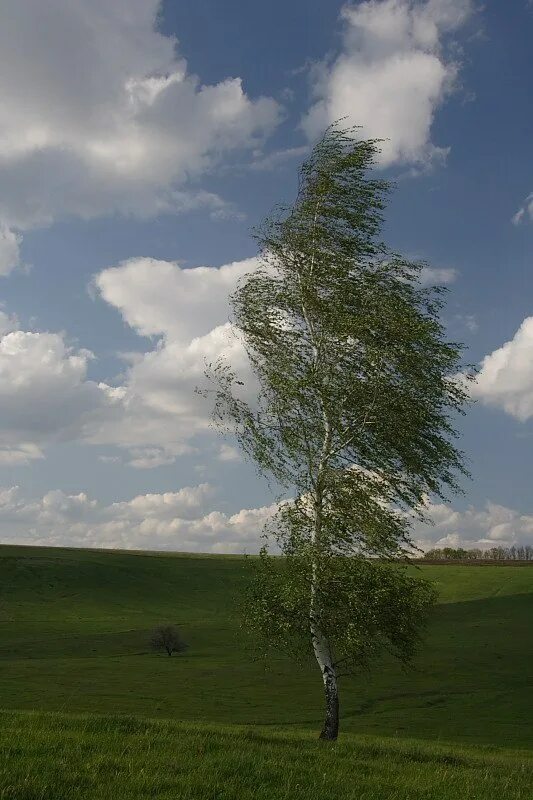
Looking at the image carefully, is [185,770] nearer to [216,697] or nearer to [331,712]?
[331,712]

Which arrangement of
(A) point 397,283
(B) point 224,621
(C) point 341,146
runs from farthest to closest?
(B) point 224,621, (C) point 341,146, (A) point 397,283

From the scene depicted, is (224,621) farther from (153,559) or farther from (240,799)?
(240,799)

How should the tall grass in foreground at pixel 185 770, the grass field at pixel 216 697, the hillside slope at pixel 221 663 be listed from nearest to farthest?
the tall grass in foreground at pixel 185 770 → the grass field at pixel 216 697 → the hillside slope at pixel 221 663

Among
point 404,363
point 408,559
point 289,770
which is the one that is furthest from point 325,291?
point 289,770

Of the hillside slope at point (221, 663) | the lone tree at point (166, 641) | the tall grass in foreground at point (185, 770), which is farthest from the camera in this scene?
the lone tree at point (166, 641)

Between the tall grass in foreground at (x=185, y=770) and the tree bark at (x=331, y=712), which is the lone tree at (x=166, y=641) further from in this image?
the tall grass in foreground at (x=185, y=770)

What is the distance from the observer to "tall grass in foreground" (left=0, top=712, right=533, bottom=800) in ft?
34.1

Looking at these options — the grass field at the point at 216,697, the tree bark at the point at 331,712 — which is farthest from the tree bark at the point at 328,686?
the grass field at the point at 216,697

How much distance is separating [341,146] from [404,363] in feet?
38.2

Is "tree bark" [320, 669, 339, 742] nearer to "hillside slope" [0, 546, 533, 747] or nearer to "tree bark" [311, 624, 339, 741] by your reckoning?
"tree bark" [311, 624, 339, 741]

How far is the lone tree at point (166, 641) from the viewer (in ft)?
292

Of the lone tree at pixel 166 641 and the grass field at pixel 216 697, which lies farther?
the lone tree at pixel 166 641

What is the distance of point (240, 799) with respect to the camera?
10367 millimetres

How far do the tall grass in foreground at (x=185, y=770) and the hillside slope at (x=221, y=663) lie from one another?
1078 centimetres
